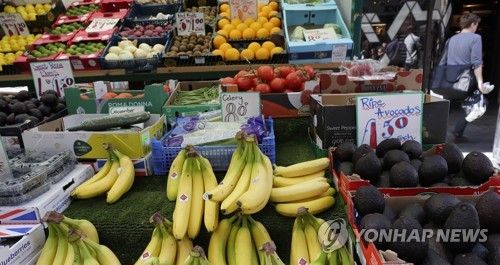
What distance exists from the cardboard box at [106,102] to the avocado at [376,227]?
160cm

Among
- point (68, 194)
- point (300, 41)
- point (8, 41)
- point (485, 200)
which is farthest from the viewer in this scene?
point (8, 41)

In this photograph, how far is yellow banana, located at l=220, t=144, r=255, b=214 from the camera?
1338mm

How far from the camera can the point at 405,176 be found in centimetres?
133

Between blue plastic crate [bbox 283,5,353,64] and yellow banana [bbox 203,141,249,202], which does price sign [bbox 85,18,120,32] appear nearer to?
blue plastic crate [bbox 283,5,353,64]

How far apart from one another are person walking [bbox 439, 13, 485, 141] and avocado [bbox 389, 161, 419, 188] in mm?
4433

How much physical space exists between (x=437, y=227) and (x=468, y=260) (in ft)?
0.54

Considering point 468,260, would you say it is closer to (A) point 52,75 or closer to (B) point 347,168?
(B) point 347,168

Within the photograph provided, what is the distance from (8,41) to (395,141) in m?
4.88

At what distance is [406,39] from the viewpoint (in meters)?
6.07

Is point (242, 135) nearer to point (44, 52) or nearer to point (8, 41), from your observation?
point (44, 52)

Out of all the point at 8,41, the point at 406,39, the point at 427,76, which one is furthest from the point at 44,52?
the point at 427,76

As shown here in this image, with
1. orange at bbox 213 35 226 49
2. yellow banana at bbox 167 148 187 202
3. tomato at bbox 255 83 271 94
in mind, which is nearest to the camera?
yellow banana at bbox 167 148 187 202

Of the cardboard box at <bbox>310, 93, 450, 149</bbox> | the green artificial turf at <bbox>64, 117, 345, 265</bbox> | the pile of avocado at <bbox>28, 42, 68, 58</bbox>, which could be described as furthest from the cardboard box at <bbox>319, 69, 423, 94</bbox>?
the pile of avocado at <bbox>28, 42, 68, 58</bbox>

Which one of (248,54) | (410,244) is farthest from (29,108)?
(410,244)
